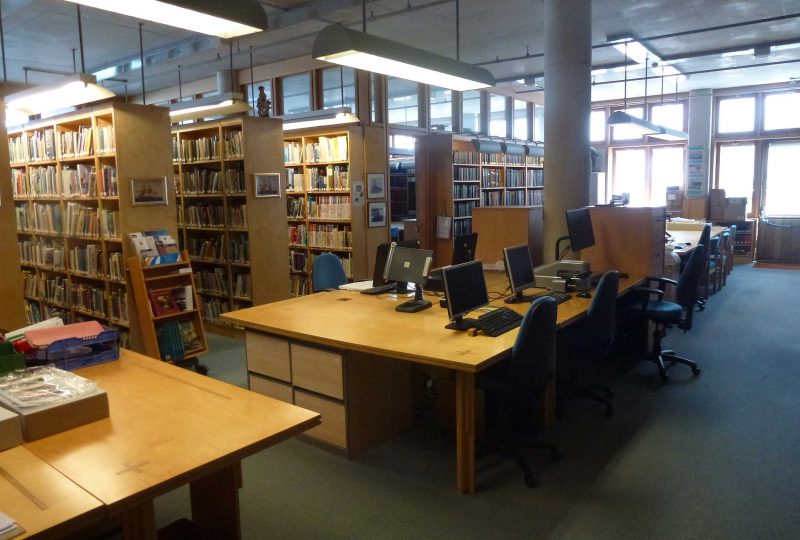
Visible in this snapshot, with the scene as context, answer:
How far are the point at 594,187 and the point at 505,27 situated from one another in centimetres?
328

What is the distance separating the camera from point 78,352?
9.07ft

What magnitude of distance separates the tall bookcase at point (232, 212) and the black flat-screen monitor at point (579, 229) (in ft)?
11.3

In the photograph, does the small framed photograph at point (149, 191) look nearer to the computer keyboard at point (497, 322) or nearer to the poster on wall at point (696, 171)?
the computer keyboard at point (497, 322)

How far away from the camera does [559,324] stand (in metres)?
3.68

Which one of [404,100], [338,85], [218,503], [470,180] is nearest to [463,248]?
[218,503]

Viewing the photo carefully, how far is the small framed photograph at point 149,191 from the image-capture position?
5262mm

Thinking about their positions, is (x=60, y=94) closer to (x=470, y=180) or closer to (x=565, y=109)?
(x=565, y=109)

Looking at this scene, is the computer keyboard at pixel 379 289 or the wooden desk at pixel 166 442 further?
the computer keyboard at pixel 379 289

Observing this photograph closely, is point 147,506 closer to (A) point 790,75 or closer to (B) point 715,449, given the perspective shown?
(B) point 715,449

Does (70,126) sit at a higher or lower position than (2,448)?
higher

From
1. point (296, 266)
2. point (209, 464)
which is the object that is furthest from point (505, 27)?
point (209, 464)

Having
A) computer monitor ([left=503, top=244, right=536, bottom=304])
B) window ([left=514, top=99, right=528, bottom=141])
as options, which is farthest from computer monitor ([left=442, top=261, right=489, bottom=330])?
window ([left=514, top=99, right=528, bottom=141])

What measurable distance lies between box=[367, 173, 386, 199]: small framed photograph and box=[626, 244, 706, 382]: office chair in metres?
3.87

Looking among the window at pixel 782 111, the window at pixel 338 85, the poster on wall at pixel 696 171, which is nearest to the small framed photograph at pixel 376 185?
the window at pixel 338 85
